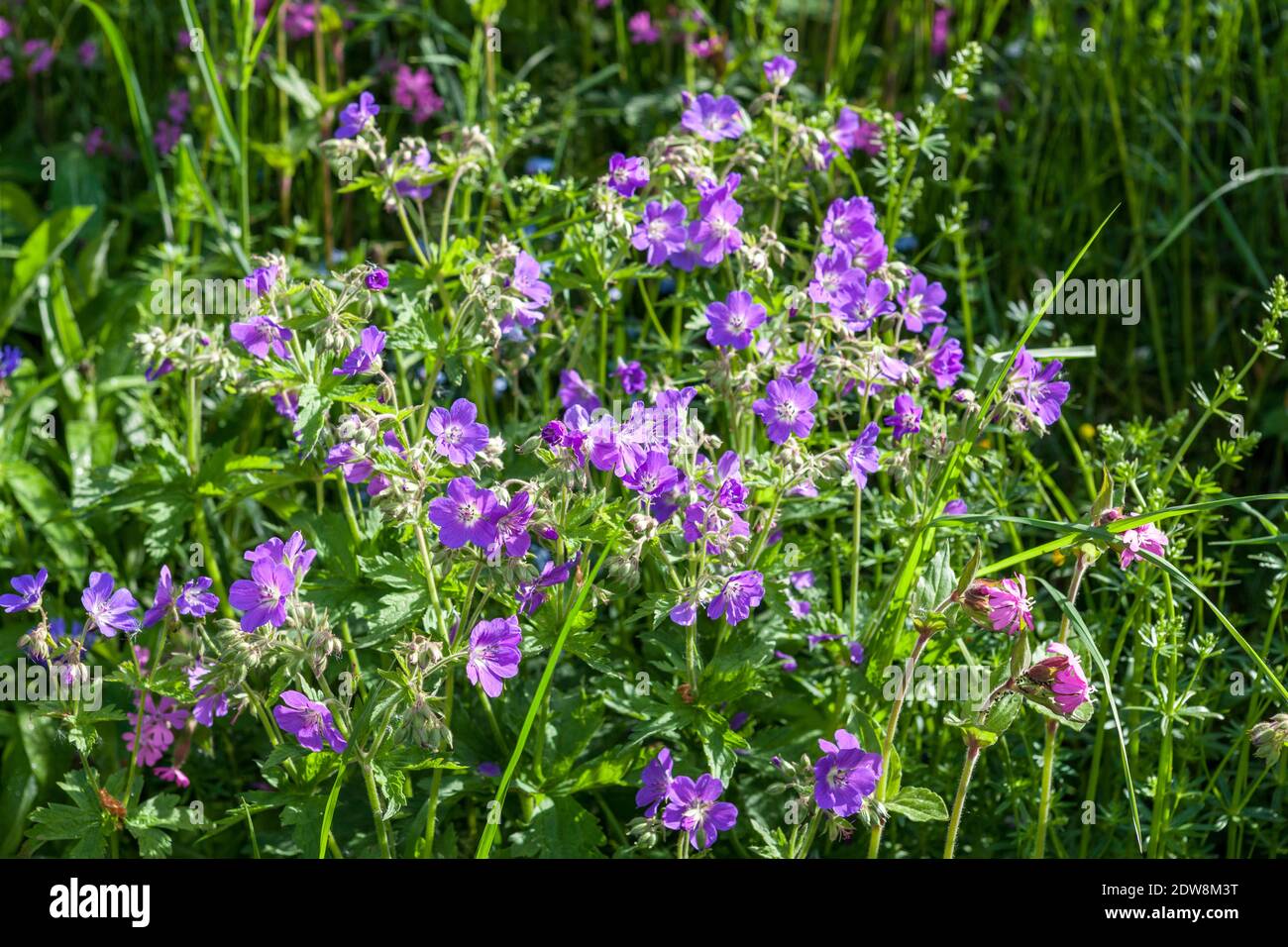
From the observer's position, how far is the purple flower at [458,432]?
6.39 ft

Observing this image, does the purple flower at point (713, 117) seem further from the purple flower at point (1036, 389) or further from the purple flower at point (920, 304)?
the purple flower at point (1036, 389)

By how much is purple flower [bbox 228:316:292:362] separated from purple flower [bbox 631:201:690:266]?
584mm

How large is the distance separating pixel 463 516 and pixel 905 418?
30.1 inches

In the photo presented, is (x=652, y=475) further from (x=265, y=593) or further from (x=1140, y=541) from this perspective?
(x=1140, y=541)

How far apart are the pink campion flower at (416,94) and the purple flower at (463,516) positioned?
2.15 meters

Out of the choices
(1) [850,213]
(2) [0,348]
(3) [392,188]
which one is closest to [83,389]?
(2) [0,348]

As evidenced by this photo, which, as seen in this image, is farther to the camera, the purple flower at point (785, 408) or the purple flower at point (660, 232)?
the purple flower at point (660, 232)

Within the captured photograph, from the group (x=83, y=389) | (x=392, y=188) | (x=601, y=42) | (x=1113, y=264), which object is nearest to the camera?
(x=392, y=188)

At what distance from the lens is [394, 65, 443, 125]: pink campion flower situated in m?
3.77

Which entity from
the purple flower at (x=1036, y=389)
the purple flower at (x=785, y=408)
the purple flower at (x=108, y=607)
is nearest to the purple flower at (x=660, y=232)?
the purple flower at (x=785, y=408)

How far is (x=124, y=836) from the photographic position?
2.35 m

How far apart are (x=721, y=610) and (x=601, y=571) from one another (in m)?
0.32

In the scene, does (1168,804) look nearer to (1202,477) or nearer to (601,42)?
(1202,477)

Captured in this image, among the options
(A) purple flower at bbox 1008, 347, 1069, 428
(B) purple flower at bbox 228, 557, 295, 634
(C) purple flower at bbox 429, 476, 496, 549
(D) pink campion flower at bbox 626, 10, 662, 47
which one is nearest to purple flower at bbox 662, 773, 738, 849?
(C) purple flower at bbox 429, 476, 496, 549
